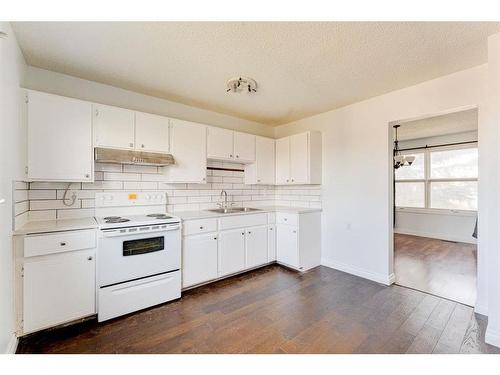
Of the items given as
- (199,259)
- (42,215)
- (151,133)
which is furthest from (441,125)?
(42,215)

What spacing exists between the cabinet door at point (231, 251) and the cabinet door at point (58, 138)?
1.71 meters

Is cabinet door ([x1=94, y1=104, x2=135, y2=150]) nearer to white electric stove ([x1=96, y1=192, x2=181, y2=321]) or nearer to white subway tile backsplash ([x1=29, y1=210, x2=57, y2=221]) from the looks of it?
white electric stove ([x1=96, y1=192, x2=181, y2=321])

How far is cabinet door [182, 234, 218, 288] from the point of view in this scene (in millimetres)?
2746

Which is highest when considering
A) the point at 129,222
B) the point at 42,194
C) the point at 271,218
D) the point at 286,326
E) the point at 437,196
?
the point at 42,194

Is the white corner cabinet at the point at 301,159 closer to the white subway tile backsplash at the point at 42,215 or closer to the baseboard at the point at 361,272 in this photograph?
the baseboard at the point at 361,272

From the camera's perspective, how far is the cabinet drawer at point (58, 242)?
1863 mm

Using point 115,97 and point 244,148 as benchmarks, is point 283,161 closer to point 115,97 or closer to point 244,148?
point 244,148

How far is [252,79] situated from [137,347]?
278 cm

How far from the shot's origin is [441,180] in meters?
5.50

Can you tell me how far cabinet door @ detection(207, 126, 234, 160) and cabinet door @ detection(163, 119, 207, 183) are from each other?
87mm

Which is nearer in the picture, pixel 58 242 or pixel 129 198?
pixel 58 242

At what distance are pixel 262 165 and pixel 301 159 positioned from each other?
67 centimetres

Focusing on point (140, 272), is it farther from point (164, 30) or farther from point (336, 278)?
point (336, 278)
